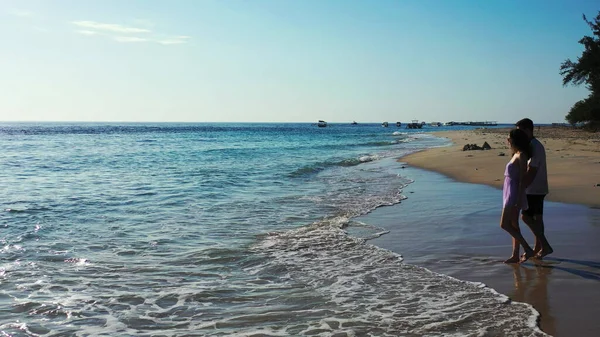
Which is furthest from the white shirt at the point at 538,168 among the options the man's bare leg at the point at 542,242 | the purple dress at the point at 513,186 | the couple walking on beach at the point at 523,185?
the man's bare leg at the point at 542,242

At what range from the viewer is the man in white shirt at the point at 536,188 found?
6746 mm

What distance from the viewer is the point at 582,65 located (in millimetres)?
27578

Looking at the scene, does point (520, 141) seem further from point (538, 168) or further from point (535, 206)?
point (535, 206)

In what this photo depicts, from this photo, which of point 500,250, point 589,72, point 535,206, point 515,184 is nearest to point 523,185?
point 515,184

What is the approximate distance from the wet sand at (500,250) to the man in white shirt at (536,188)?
0.80 ft

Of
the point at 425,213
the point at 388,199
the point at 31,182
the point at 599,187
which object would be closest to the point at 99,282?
the point at 425,213

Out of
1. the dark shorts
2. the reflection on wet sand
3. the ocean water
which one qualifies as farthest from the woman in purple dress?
the ocean water

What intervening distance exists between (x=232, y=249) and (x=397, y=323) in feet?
12.4

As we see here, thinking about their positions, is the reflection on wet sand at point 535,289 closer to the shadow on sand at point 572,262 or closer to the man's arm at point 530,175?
the shadow on sand at point 572,262

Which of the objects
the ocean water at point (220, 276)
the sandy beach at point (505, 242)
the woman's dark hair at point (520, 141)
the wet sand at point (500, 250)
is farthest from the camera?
the woman's dark hair at point (520, 141)

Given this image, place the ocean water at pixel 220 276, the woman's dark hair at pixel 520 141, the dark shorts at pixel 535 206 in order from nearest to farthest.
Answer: the ocean water at pixel 220 276, the woman's dark hair at pixel 520 141, the dark shorts at pixel 535 206

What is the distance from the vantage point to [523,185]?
6.73 m

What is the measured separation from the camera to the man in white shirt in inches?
266

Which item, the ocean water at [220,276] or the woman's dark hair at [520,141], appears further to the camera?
the woman's dark hair at [520,141]
